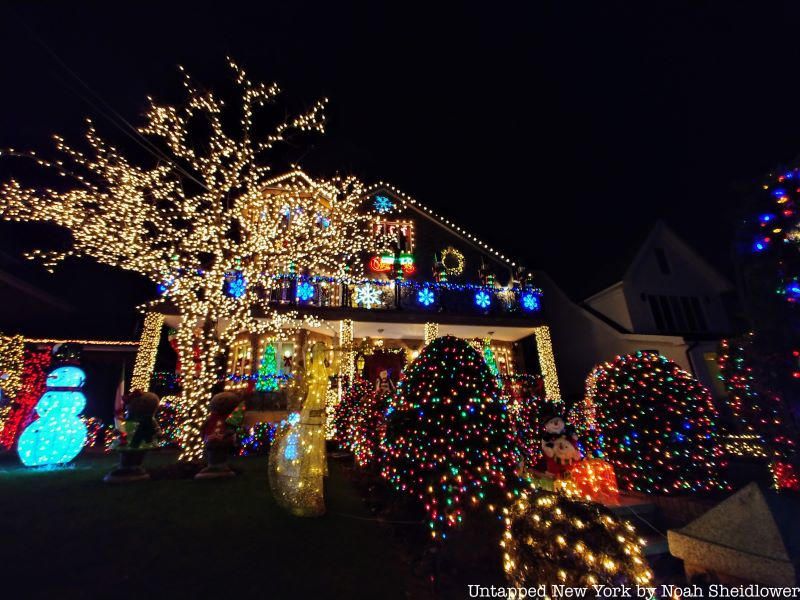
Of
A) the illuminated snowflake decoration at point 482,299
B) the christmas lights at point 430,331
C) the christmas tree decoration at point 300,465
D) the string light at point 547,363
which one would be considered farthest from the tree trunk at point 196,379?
the string light at point 547,363

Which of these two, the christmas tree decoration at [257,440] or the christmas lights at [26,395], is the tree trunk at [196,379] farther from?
the christmas lights at [26,395]

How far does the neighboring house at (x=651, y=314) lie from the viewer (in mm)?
13758

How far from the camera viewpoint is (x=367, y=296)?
12195 mm

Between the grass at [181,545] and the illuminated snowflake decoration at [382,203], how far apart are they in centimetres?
1290

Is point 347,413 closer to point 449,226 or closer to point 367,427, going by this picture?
point 367,427

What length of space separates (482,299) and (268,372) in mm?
9250

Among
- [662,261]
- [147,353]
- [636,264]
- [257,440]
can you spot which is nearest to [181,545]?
[257,440]

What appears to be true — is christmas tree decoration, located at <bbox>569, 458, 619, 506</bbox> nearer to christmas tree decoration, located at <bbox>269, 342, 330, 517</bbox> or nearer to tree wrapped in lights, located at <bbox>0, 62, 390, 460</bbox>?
christmas tree decoration, located at <bbox>269, 342, 330, 517</bbox>

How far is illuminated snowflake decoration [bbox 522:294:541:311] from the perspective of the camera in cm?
1371

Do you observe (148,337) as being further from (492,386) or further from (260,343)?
(492,386)

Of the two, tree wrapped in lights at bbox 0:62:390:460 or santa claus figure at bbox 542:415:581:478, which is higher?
tree wrapped in lights at bbox 0:62:390:460

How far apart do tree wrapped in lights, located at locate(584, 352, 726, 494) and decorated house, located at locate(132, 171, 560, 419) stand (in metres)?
6.54

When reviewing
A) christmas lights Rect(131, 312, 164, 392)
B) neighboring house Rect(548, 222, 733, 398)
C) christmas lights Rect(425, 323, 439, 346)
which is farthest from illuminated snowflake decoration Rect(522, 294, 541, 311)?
christmas lights Rect(131, 312, 164, 392)

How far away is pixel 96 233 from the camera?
759cm
